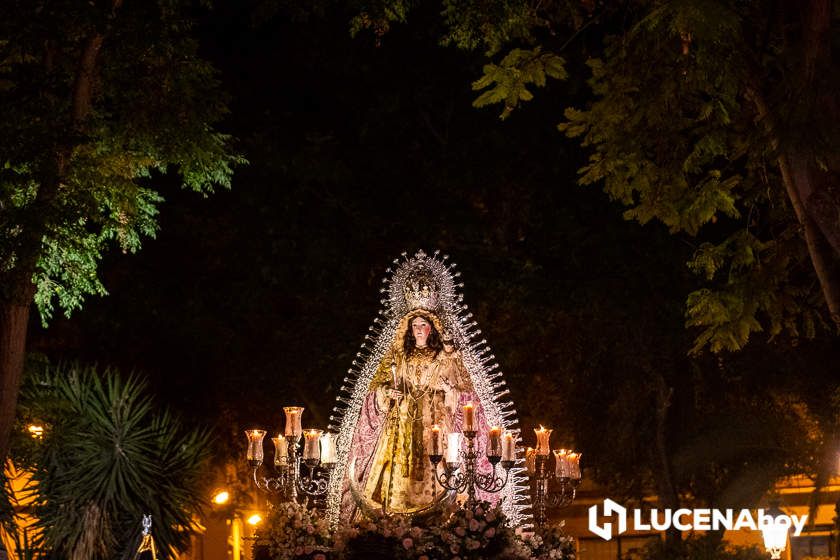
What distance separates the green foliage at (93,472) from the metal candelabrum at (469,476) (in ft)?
15.4

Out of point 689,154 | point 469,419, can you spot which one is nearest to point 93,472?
point 469,419

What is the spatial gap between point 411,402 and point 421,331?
73 centimetres

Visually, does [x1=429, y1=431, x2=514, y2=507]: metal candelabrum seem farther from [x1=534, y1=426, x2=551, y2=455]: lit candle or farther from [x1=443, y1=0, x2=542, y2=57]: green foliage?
[x1=443, y1=0, x2=542, y2=57]: green foliage

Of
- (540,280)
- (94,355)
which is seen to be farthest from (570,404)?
(94,355)

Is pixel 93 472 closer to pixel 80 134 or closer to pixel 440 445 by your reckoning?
pixel 80 134

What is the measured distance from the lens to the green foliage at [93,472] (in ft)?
52.9

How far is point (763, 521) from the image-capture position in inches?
811

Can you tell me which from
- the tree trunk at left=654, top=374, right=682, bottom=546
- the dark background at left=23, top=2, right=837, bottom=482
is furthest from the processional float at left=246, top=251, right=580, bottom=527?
the tree trunk at left=654, top=374, right=682, bottom=546

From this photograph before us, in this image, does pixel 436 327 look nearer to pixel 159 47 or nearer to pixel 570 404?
pixel 159 47

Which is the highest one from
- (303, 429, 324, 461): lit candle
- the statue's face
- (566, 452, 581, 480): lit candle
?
the statue's face

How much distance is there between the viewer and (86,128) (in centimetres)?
1432

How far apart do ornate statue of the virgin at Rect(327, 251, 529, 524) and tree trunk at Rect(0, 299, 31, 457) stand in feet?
10.4

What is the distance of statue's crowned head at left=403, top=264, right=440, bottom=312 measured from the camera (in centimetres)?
1410

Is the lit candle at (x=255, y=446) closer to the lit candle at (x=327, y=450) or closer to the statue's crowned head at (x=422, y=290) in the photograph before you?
the lit candle at (x=327, y=450)
